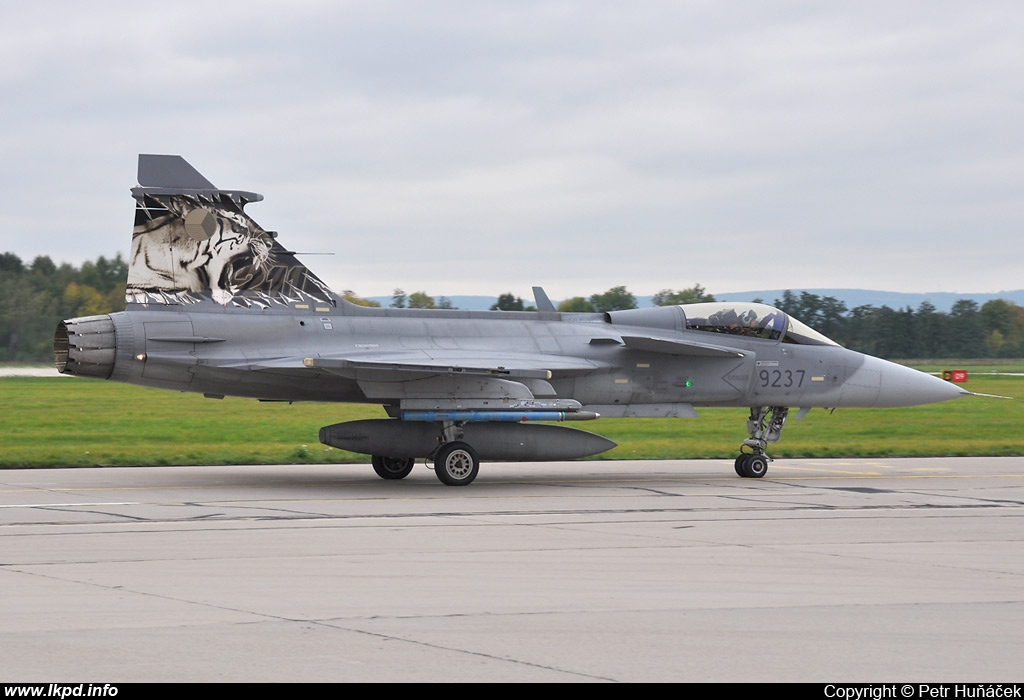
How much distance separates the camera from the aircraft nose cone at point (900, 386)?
64.5ft

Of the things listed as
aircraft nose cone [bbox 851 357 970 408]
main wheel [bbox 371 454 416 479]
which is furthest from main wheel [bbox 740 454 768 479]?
main wheel [bbox 371 454 416 479]

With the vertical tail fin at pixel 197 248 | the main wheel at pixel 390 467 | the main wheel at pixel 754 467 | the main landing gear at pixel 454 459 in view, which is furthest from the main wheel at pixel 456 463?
the main wheel at pixel 754 467

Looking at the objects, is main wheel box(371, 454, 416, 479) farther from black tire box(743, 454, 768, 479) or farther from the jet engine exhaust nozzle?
black tire box(743, 454, 768, 479)

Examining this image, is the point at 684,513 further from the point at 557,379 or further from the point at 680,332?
the point at 680,332

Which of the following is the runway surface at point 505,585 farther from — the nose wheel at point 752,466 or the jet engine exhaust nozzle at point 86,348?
the nose wheel at point 752,466

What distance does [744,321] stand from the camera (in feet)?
63.7

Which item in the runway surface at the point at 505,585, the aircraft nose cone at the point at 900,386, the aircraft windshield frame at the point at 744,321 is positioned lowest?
the runway surface at the point at 505,585

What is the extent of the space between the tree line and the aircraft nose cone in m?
7.14

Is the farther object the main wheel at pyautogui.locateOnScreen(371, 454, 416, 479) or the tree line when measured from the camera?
the tree line

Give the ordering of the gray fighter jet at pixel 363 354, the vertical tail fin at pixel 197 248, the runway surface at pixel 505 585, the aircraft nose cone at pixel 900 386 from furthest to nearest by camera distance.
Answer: the aircraft nose cone at pixel 900 386
the vertical tail fin at pixel 197 248
the gray fighter jet at pixel 363 354
the runway surface at pixel 505 585

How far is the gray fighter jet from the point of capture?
53.5ft

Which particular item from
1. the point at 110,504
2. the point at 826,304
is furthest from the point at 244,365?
the point at 826,304

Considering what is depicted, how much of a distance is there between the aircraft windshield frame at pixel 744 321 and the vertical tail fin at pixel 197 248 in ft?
20.9

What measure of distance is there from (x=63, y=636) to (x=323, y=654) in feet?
5.14
